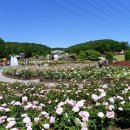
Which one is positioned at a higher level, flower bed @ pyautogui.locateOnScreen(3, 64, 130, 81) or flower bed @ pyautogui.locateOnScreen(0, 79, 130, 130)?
flower bed @ pyautogui.locateOnScreen(0, 79, 130, 130)

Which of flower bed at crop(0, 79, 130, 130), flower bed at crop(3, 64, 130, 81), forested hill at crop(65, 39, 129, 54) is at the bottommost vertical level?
flower bed at crop(3, 64, 130, 81)

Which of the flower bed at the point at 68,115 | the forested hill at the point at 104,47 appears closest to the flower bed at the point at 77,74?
the flower bed at the point at 68,115

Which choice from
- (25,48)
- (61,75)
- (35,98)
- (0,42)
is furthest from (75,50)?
(35,98)

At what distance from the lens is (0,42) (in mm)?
108062

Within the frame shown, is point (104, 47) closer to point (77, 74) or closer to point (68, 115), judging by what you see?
point (77, 74)

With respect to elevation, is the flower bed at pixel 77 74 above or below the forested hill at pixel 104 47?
below

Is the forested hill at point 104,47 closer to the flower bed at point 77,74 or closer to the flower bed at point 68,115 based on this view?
the flower bed at point 77,74

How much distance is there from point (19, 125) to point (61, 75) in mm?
15241

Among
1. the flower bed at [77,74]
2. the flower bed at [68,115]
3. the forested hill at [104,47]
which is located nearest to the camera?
the flower bed at [68,115]

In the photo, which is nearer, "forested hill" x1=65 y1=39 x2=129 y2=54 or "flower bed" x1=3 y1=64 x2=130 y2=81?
"flower bed" x1=3 y1=64 x2=130 y2=81

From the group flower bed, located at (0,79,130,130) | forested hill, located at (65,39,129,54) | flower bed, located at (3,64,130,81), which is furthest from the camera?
forested hill, located at (65,39,129,54)

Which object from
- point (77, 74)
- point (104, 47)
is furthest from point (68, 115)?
point (104, 47)

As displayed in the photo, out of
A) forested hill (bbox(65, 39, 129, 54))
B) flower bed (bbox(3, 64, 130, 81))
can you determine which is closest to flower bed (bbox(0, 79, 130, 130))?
flower bed (bbox(3, 64, 130, 81))

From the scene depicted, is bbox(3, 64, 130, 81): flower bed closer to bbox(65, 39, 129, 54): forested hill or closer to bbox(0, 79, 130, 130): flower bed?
bbox(0, 79, 130, 130): flower bed
